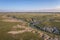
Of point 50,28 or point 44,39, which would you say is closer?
point 44,39

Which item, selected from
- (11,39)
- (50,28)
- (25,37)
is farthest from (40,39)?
(50,28)

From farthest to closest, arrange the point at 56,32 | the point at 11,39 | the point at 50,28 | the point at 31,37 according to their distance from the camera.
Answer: the point at 50,28
the point at 56,32
the point at 31,37
the point at 11,39

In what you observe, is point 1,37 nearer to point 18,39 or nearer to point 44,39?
point 18,39

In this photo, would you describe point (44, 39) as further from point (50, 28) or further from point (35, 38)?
point (50, 28)

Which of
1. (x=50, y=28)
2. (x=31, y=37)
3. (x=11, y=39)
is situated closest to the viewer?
(x=11, y=39)

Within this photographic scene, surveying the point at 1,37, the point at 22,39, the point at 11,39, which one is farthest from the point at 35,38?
the point at 1,37

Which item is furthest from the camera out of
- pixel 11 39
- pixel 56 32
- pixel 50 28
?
pixel 50 28

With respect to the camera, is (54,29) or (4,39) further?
(54,29)

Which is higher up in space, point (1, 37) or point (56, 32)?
point (1, 37)
